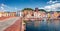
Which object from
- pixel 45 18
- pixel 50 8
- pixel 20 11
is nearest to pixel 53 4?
pixel 50 8

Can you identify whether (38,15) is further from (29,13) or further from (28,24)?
(28,24)

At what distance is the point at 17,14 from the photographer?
18.9ft

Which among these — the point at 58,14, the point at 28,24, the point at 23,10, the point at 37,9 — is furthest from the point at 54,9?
the point at 28,24

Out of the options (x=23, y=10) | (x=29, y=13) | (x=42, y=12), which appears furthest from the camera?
(x=42, y=12)

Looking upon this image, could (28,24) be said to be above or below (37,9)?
below

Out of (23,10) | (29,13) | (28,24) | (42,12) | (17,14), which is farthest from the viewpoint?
(28,24)

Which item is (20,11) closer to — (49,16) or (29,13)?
(29,13)

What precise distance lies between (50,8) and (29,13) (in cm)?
107

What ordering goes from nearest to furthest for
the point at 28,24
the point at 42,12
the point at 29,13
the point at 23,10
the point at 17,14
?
the point at 17,14
the point at 23,10
the point at 29,13
the point at 42,12
the point at 28,24

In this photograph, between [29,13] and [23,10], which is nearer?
[23,10]

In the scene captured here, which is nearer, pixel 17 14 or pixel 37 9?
pixel 17 14

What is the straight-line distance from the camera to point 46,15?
24.0 feet

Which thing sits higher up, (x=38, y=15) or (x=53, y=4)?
(x=53, y=4)

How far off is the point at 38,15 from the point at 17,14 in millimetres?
1559
